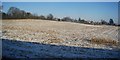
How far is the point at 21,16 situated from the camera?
69.8ft

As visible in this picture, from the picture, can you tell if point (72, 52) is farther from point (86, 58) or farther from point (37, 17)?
point (37, 17)

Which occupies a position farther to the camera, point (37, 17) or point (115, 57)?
point (37, 17)

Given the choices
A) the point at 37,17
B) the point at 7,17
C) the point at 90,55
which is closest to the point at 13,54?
the point at 90,55

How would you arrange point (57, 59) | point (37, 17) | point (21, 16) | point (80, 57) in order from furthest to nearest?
1. point (37, 17)
2. point (21, 16)
3. point (80, 57)
4. point (57, 59)

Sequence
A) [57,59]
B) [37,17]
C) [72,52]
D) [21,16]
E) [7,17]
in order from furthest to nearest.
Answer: [37,17]
[21,16]
[7,17]
[72,52]
[57,59]

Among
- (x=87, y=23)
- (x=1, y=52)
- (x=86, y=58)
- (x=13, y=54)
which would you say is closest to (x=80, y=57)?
(x=86, y=58)

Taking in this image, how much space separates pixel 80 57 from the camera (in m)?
6.89

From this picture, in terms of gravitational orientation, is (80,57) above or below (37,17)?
below

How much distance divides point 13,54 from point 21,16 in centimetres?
1502

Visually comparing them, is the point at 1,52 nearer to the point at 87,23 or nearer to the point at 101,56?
the point at 101,56

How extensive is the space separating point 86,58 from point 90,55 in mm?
517

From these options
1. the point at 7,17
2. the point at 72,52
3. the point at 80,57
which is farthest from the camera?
the point at 7,17

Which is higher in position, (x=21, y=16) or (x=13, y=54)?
(x=21, y=16)

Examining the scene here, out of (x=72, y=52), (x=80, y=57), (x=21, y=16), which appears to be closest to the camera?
(x=80, y=57)
